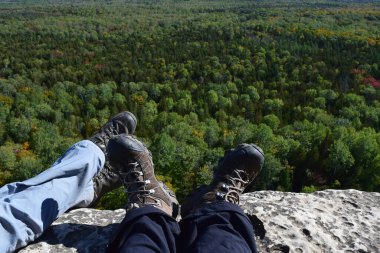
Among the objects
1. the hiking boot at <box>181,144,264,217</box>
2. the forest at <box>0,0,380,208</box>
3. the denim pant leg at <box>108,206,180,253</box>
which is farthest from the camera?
the forest at <box>0,0,380,208</box>

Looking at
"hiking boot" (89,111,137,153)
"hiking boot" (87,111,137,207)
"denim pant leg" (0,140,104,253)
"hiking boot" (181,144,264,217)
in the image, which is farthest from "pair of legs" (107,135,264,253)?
"hiking boot" (89,111,137,153)

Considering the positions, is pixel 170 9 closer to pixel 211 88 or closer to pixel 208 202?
pixel 211 88

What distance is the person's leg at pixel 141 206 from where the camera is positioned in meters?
4.08

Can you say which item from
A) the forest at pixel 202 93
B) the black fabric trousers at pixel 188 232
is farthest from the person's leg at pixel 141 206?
the forest at pixel 202 93

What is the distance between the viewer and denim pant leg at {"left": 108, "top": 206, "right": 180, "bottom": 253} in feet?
13.1

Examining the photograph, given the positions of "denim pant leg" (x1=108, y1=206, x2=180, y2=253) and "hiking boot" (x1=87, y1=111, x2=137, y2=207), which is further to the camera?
"hiking boot" (x1=87, y1=111, x2=137, y2=207)

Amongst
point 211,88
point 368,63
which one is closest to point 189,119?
point 211,88

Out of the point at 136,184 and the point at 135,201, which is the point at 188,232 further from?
the point at 136,184

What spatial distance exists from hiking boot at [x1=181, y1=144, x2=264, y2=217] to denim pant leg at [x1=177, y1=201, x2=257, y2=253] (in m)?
0.38

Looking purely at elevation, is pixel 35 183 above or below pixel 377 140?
above

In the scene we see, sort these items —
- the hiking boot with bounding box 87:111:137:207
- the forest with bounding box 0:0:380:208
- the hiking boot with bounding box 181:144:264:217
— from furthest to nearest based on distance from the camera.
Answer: the forest with bounding box 0:0:380:208
the hiking boot with bounding box 87:111:137:207
the hiking boot with bounding box 181:144:264:217

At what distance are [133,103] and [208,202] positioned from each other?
55.7 m

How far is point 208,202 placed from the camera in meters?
5.03

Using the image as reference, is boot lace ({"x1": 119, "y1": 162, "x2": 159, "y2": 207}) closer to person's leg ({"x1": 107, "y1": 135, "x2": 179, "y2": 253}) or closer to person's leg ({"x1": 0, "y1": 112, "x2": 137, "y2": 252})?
person's leg ({"x1": 107, "y1": 135, "x2": 179, "y2": 253})
